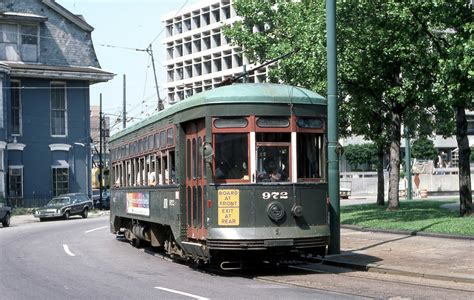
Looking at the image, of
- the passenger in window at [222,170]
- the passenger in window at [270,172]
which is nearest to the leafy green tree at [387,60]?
the passenger in window at [270,172]

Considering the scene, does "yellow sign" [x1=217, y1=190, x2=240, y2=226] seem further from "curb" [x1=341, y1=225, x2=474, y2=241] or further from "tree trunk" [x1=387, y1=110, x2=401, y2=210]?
"tree trunk" [x1=387, y1=110, x2=401, y2=210]

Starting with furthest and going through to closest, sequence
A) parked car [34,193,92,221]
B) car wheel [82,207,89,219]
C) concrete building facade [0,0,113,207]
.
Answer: concrete building facade [0,0,113,207]
car wheel [82,207,89,219]
parked car [34,193,92,221]

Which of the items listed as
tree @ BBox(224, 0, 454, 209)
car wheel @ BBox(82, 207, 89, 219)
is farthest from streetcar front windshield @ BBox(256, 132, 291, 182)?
car wheel @ BBox(82, 207, 89, 219)

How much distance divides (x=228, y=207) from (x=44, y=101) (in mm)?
38348

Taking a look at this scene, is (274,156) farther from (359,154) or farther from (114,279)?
(359,154)

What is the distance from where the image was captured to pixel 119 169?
899 inches

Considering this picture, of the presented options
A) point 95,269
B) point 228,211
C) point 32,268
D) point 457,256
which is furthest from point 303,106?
point 32,268

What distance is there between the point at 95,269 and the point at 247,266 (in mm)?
3261

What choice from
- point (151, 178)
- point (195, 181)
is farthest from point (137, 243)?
point (195, 181)

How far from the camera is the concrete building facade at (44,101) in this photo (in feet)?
158

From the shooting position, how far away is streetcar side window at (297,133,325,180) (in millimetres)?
14070

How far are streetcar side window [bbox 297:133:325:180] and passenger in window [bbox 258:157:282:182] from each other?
1.45 feet

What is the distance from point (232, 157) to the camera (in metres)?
13.9

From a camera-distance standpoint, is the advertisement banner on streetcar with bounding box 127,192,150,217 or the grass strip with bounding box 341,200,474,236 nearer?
the advertisement banner on streetcar with bounding box 127,192,150,217
